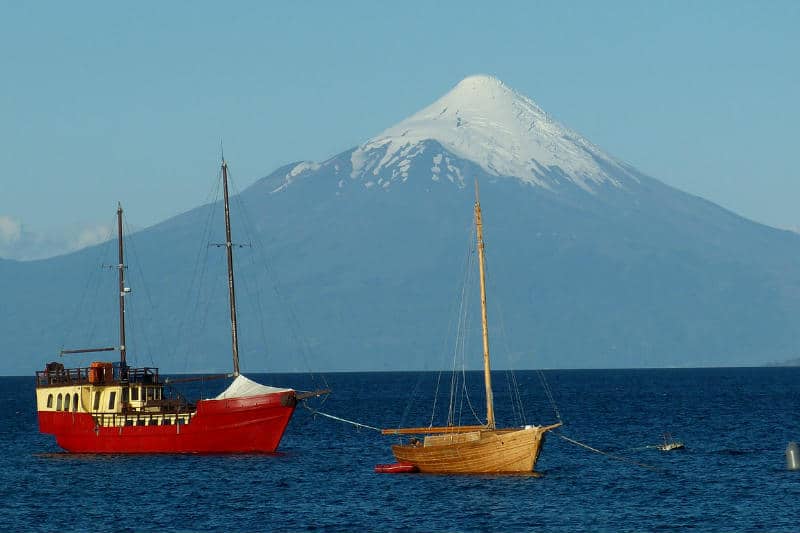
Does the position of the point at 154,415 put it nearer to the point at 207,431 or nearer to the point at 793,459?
the point at 207,431

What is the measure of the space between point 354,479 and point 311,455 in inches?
624

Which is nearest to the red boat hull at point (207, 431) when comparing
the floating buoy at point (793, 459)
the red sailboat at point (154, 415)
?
the red sailboat at point (154, 415)

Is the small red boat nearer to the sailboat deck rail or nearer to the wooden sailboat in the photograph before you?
the wooden sailboat

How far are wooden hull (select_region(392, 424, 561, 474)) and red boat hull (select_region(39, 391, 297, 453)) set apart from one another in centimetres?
1420

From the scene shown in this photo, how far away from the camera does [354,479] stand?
8588cm

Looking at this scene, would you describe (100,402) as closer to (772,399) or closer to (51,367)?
(51,367)

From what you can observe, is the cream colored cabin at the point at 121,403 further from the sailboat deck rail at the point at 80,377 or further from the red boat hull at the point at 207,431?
the red boat hull at the point at 207,431

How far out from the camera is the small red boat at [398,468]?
278 ft

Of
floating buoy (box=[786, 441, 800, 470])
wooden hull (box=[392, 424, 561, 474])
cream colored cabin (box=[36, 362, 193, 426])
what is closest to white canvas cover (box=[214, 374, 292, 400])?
cream colored cabin (box=[36, 362, 193, 426])

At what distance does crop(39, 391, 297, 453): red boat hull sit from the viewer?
92.8 meters

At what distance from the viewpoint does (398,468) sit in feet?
281

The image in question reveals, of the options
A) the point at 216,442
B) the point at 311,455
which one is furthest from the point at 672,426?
the point at 216,442

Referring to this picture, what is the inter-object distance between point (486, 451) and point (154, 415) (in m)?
25.4

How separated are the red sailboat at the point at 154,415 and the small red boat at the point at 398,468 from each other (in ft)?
26.9
